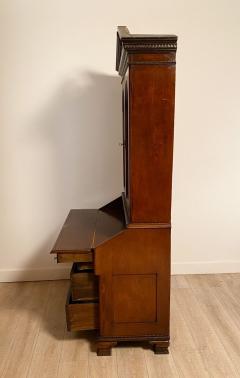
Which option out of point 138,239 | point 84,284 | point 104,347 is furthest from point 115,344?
point 138,239

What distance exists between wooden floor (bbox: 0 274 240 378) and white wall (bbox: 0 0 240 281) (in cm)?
34

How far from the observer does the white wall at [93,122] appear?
2.36m

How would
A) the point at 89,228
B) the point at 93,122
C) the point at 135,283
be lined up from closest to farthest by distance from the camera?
the point at 135,283 → the point at 89,228 → the point at 93,122

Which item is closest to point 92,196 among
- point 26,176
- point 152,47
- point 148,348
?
point 26,176

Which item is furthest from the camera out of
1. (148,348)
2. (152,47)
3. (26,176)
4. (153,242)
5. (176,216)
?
(176,216)

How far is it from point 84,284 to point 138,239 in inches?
16.5

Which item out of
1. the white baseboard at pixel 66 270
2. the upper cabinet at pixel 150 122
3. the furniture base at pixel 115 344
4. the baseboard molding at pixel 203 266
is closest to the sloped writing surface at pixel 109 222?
the upper cabinet at pixel 150 122

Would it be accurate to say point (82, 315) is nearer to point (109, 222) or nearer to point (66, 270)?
point (109, 222)

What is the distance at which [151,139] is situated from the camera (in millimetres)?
1625

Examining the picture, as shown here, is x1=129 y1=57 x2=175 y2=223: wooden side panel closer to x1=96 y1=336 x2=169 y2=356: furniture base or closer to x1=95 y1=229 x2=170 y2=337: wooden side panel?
x1=95 y1=229 x2=170 y2=337: wooden side panel

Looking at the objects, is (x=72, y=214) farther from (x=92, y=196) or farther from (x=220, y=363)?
(x=220, y=363)

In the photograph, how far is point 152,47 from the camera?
1.52 meters

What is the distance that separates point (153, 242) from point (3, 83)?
5.33 feet

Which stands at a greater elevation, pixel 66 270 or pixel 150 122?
pixel 150 122
